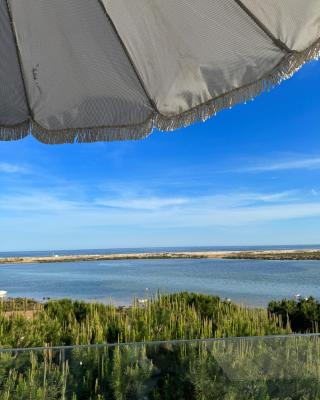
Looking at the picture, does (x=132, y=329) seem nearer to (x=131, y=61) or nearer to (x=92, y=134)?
(x=92, y=134)

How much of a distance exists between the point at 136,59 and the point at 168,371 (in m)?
1.55

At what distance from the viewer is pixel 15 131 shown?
2.94 metres

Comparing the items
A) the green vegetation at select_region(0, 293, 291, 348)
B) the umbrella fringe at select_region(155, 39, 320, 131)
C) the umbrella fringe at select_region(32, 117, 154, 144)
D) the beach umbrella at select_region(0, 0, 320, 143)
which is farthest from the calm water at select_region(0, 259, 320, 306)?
the umbrella fringe at select_region(155, 39, 320, 131)

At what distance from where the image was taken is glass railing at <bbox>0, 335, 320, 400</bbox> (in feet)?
7.16

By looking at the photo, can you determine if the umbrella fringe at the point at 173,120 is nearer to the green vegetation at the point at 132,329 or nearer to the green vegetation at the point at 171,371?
the green vegetation at the point at 171,371

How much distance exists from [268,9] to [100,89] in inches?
43.1

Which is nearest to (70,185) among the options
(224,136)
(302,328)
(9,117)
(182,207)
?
(182,207)

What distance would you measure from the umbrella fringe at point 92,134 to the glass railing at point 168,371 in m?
1.17

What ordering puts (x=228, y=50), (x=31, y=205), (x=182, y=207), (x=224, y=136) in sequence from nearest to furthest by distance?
(x=228, y=50) → (x=224, y=136) → (x=31, y=205) → (x=182, y=207)

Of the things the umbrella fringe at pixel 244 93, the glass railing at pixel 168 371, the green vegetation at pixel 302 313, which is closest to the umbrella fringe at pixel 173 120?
the umbrella fringe at pixel 244 93

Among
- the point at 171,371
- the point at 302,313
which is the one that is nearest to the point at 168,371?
the point at 171,371

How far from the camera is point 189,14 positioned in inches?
87.6

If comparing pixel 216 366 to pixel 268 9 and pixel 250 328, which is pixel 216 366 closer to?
pixel 268 9

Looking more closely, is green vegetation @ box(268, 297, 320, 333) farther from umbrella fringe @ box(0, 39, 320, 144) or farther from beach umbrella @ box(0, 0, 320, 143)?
beach umbrella @ box(0, 0, 320, 143)
